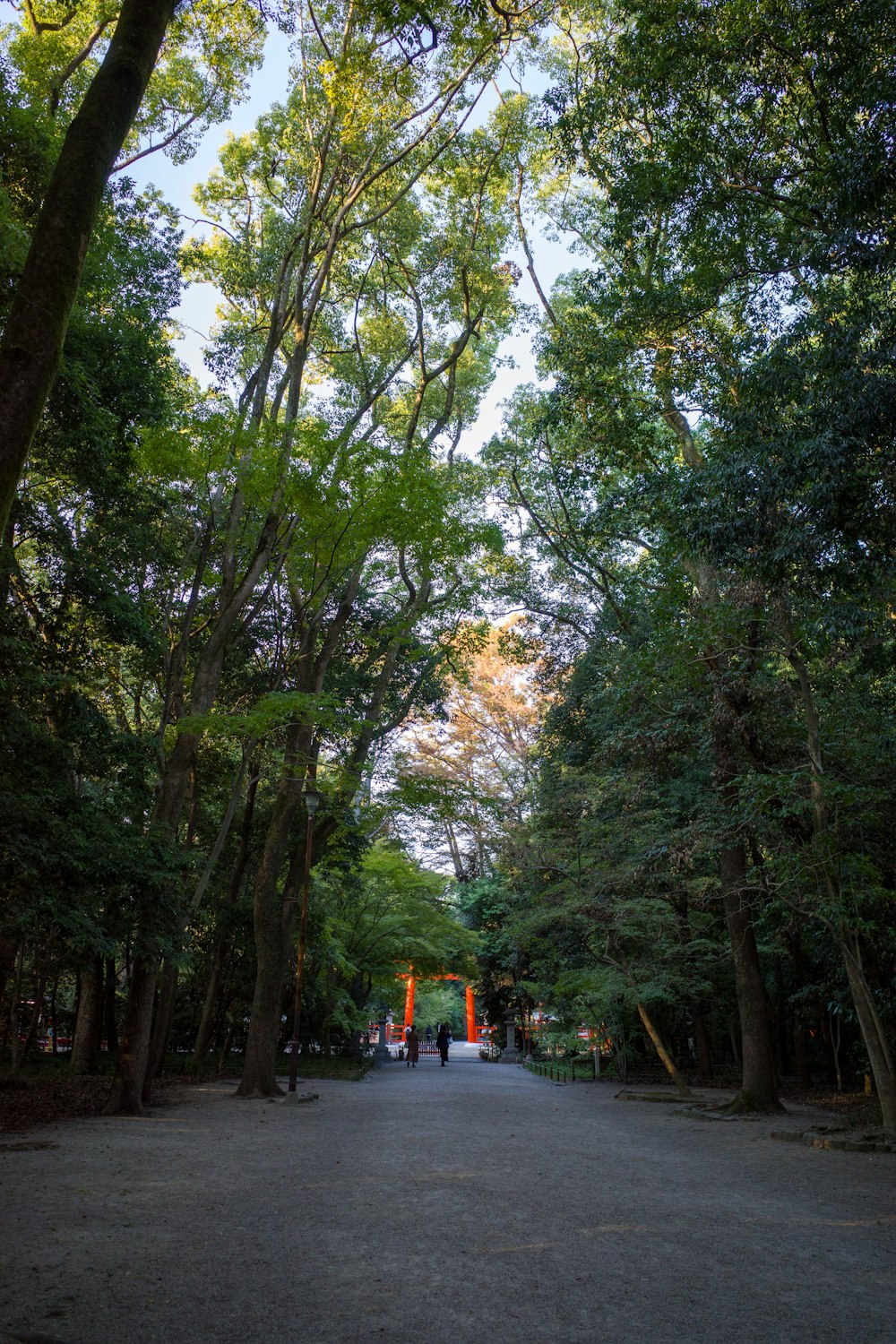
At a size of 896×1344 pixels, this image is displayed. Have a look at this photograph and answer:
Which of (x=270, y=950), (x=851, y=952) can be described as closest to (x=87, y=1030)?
(x=270, y=950)

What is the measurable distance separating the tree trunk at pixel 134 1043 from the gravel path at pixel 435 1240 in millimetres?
1267

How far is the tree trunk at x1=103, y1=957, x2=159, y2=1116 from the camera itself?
36.6 ft

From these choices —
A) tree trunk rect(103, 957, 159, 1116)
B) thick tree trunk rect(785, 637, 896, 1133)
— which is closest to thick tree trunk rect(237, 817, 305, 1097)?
tree trunk rect(103, 957, 159, 1116)

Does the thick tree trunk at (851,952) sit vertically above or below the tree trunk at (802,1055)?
above

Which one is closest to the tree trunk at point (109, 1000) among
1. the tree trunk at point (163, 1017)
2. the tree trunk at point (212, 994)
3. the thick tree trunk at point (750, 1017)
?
the tree trunk at point (212, 994)

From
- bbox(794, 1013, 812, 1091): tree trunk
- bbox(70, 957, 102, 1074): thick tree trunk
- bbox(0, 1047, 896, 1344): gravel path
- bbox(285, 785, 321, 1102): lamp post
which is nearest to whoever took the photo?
bbox(0, 1047, 896, 1344): gravel path

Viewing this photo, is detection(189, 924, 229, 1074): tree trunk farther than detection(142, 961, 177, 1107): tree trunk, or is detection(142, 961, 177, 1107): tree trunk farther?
detection(189, 924, 229, 1074): tree trunk

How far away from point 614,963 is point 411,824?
434 inches

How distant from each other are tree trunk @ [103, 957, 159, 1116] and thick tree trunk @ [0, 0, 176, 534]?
28.4 feet

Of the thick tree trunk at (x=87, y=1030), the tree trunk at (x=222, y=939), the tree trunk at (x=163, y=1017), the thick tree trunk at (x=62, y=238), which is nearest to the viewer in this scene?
the thick tree trunk at (x=62, y=238)

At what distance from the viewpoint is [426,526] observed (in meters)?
12.2

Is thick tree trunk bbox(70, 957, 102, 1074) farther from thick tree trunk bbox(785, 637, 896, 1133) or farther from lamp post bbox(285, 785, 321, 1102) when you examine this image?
thick tree trunk bbox(785, 637, 896, 1133)

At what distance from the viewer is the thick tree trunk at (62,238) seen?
4.21m

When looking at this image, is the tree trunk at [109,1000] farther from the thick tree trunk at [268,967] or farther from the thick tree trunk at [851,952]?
the thick tree trunk at [851,952]
